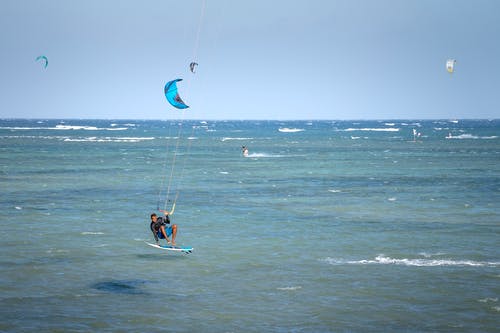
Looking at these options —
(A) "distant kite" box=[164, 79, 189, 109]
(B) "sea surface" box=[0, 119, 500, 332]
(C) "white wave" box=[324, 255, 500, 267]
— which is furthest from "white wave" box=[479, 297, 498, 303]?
(A) "distant kite" box=[164, 79, 189, 109]

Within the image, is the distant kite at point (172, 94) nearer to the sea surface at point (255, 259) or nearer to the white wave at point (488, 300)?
the sea surface at point (255, 259)

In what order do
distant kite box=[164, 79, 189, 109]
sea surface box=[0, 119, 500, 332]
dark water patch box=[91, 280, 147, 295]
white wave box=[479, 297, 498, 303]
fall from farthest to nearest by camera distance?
distant kite box=[164, 79, 189, 109], dark water patch box=[91, 280, 147, 295], white wave box=[479, 297, 498, 303], sea surface box=[0, 119, 500, 332]

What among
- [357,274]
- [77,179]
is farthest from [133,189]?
[357,274]

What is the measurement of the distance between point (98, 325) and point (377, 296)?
928 centimetres

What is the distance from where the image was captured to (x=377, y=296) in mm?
24328

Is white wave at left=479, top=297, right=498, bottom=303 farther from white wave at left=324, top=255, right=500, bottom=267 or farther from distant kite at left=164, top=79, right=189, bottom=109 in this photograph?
distant kite at left=164, top=79, right=189, bottom=109

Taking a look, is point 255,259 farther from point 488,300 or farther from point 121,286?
point 488,300

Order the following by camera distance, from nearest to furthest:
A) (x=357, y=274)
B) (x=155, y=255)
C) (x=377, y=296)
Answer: (x=377, y=296) → (x=357, y=274) → (x=155, y=255)

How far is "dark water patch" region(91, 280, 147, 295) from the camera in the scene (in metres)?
25.0

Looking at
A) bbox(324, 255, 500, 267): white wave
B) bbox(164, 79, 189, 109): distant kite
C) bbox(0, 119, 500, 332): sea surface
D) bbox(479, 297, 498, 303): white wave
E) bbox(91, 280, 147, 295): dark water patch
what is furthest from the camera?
bbox(164, 79, 189, 109): distant kite

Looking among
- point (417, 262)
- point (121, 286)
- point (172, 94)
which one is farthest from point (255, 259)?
point (172, 94)

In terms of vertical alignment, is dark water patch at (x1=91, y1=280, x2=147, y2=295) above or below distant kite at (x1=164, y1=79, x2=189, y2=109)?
below

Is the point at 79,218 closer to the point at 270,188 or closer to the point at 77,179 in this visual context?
the point at 270,188

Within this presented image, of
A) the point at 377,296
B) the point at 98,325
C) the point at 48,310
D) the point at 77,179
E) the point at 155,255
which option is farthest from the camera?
the point at 77,179
